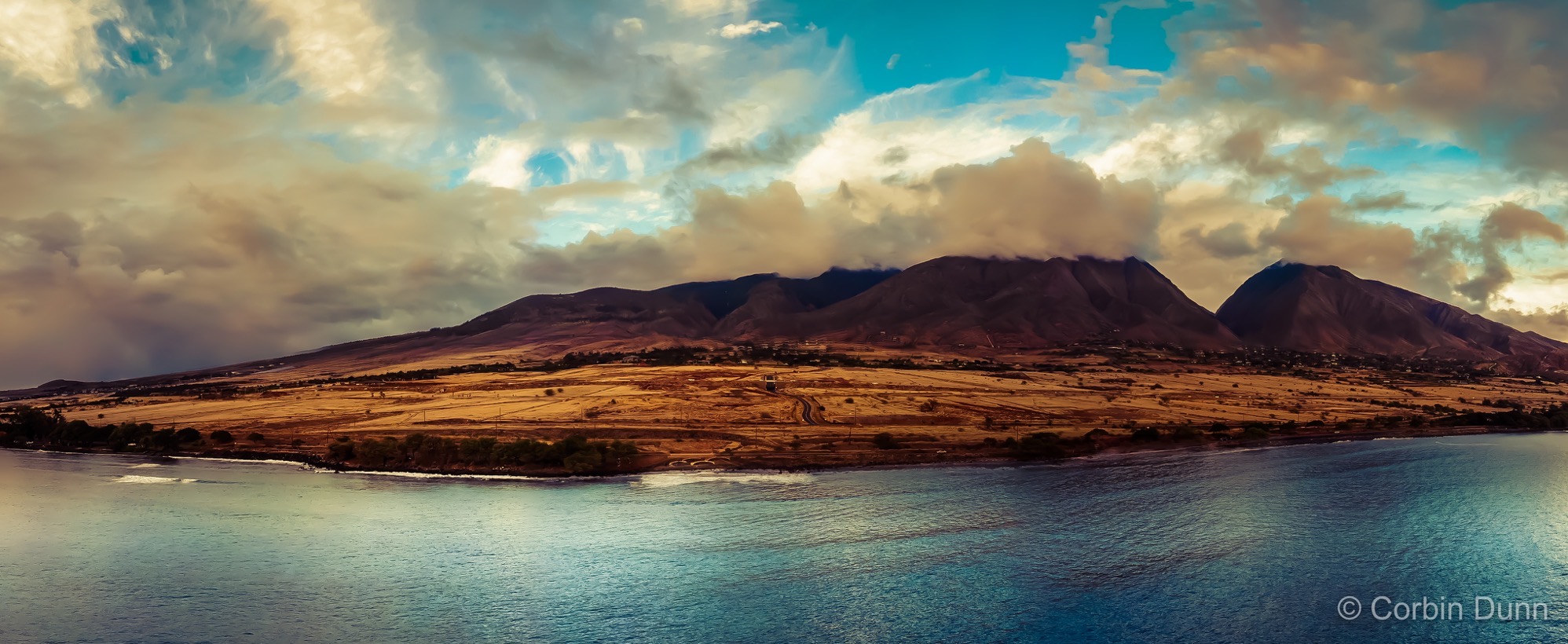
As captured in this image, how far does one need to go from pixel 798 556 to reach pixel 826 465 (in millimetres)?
40025

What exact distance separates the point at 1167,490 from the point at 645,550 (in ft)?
181

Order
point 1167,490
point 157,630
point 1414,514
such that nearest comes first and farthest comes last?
point 157,630
point 1414,514
point 1167,490

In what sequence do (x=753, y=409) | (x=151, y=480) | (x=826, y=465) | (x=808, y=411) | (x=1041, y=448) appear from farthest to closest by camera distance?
(x=808, y=411) → (x=753, y=409) → (x=1041, y=448) → (x=151, y=480) → (x=826, y=465)

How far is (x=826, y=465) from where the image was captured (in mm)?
103812

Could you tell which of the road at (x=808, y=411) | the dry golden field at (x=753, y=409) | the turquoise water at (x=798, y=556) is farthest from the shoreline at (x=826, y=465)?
the road at (x=808, y=411)

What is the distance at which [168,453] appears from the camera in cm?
13238

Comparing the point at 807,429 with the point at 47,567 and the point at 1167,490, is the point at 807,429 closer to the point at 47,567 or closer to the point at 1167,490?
the point at 1167,490

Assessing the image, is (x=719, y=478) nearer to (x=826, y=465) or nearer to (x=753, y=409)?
(x=826, y=465)

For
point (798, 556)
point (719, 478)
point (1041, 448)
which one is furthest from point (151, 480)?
point (1041, 448)

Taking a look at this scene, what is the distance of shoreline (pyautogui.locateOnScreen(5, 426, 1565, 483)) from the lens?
339ft

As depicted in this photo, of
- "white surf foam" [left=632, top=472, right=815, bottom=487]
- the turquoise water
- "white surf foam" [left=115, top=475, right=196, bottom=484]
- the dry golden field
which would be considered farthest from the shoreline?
"white surf foam" [left=115, top=475, right=196, bottom=484]

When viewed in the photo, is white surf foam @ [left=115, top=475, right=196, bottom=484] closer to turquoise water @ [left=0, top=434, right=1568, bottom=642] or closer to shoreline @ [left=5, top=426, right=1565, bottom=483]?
turquoise water @ [left=0, top=434, right=1568, bottom=642]

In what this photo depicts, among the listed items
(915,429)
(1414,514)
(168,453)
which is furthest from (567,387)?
(1414,514)

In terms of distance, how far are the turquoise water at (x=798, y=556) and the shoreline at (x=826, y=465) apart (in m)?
3.52
